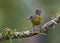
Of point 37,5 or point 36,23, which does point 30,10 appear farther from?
point 36,23

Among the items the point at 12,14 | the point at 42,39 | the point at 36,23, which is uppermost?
the point at 12,14

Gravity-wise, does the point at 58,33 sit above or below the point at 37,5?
below

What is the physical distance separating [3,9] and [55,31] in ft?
2.55

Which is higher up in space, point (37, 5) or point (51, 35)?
point (37, 5)

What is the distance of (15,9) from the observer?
8.91ft

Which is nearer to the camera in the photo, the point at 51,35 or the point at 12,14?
the point at 51,35

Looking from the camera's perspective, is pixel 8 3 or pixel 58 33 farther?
pixel 8 3

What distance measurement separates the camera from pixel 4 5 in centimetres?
270

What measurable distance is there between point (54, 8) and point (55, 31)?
1.07 feet

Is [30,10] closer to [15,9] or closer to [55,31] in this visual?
[15,9]

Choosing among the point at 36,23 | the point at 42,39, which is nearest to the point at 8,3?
the point at 42,39

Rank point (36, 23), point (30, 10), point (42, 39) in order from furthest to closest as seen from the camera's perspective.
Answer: point (30, 10), point (42, 39), point (36, 23)

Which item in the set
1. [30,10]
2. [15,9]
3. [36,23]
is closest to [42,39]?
[30,10]

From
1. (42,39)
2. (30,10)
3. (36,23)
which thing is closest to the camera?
(36,23)
